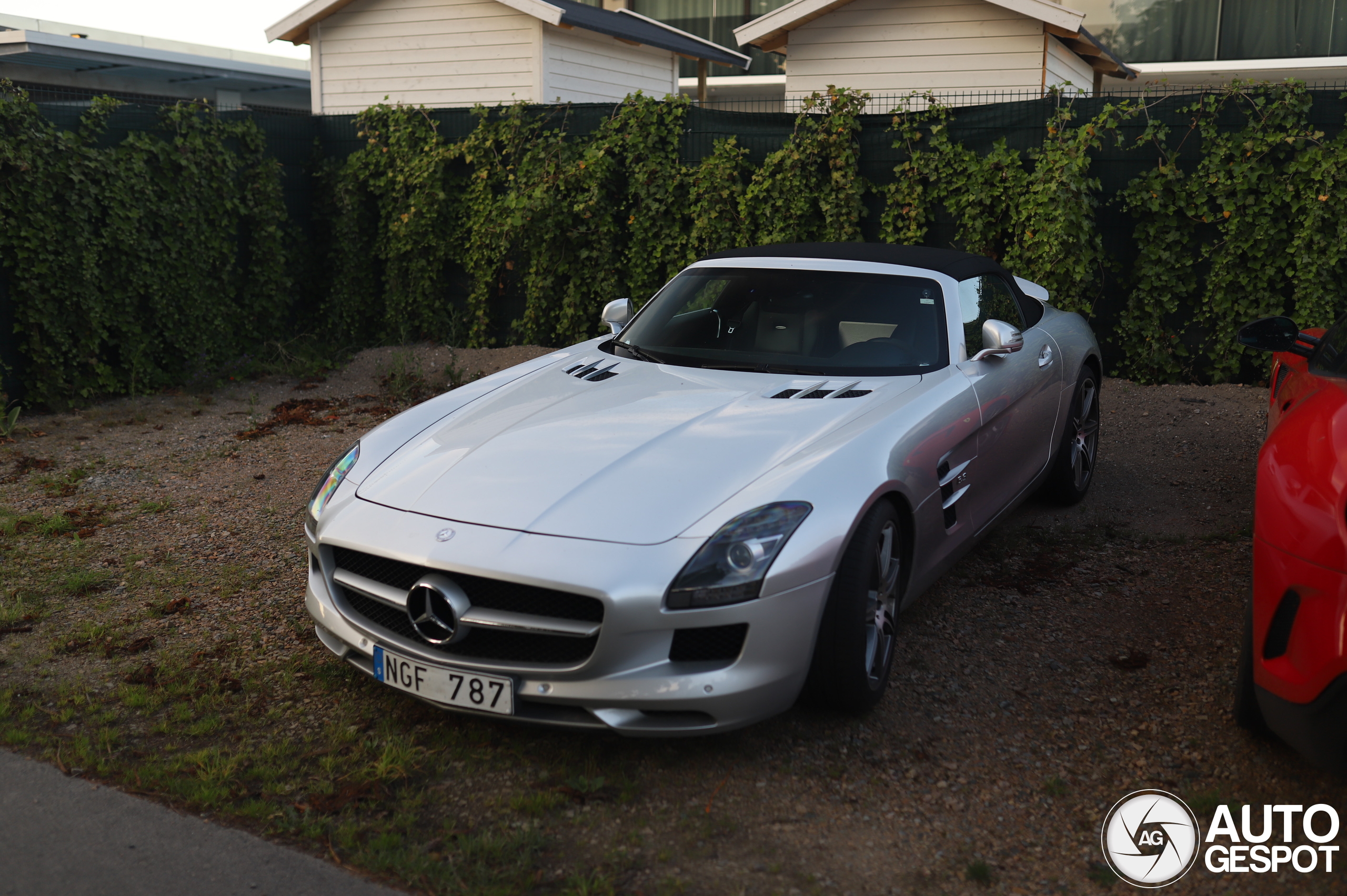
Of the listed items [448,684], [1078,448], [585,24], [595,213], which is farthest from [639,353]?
[585,24]

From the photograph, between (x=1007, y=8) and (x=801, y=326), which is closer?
(x=801, y=326)

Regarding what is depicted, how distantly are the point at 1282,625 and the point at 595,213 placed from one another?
7.53 metres

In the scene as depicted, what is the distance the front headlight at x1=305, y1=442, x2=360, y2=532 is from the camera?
359 centimetres

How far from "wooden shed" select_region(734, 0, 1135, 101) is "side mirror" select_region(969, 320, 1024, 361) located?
8887 millimetres

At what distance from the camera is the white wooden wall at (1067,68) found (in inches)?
504

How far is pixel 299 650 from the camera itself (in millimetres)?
3961

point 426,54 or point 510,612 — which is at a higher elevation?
point 426,54

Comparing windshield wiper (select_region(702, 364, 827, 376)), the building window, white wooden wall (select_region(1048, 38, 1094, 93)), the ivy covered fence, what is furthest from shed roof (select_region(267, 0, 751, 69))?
windshield wiper (select_region(702, 364, 827, 376))

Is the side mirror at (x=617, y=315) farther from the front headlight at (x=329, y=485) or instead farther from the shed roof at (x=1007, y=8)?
the shed roof at (x=1007, y=8)

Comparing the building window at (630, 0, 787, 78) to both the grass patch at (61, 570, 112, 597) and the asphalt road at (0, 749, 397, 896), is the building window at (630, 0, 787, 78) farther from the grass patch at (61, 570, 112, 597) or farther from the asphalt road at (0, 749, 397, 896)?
the asphalt road at (0, 749, 397, 896)

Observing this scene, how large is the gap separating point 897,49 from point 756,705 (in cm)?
1190

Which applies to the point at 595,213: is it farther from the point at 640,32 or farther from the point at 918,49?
the point at 640,32

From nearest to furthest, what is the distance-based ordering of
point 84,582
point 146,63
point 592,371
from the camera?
point 592,371 < point 84,582 < point 146,63

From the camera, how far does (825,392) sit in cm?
392
